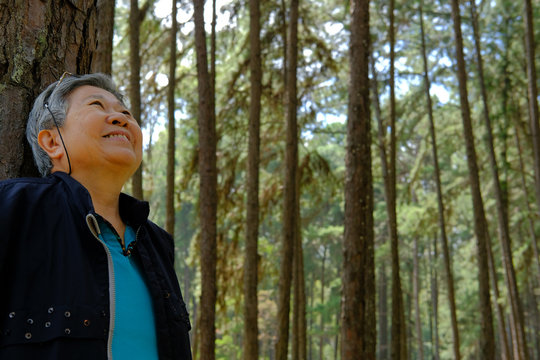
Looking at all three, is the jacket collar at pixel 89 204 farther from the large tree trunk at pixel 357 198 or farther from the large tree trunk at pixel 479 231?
the large tree trunk at pixel 479 231

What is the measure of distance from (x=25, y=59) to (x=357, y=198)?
204 inches

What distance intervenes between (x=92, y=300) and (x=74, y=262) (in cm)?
11

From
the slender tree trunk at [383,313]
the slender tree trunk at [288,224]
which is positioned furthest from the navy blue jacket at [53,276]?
the slender tree trunk at [383,313]

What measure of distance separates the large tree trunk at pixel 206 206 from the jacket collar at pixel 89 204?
6.30 m

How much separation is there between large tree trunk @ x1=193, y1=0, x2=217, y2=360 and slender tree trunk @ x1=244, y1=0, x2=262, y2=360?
1.06m

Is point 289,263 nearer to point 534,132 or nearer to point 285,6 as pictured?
point 534,132

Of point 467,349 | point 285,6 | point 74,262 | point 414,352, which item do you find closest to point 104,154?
point 74,262

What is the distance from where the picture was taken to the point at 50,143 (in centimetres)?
184

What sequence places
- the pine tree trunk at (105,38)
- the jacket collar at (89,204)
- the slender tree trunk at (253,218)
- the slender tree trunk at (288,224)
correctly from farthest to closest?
the slender tree trunk at (288,224)
the slender tree trunk at (253,218)
the pine tree trunk at (105,38)
the jacket collar at (89,204)

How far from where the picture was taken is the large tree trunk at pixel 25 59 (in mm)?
1863

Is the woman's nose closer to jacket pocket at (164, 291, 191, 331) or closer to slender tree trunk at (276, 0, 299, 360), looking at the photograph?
jacket pocket at (164, 291, 191, 331)

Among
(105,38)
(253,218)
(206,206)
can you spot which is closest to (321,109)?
(253,218)

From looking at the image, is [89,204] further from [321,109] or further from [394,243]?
[321,109]

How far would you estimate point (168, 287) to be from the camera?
1857 millimetres
